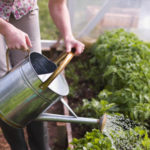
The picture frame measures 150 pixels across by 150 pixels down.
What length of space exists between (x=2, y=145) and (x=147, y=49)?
1602mm

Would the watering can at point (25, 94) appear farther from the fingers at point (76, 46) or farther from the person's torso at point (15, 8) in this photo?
the person's torso at point (15, 8)

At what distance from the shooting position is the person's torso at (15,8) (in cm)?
135

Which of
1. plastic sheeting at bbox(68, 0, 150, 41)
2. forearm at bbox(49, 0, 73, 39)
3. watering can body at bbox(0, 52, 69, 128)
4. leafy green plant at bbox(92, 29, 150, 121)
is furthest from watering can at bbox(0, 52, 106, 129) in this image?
plastic sheeting at bbox(68, 0, 150, 41)

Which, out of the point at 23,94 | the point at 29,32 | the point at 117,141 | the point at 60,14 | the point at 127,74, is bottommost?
the point at 117,141

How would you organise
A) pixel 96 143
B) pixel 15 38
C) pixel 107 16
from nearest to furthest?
pixel 15 38
pixel 96 143
pixel 107 16

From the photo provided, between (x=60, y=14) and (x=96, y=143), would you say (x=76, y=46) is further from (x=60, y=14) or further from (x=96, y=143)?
(x=96, y=143)

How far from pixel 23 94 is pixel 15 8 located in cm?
56

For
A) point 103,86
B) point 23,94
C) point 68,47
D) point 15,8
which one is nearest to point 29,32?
point 15,8

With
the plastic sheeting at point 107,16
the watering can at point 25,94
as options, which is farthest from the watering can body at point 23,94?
the plastic sheeting at point 107,16

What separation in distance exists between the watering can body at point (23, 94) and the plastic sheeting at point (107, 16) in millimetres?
1811

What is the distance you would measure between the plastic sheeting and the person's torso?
1.54 metres

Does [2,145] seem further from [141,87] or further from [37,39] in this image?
[141,87]

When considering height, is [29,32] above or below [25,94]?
above

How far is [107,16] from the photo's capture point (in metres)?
2.91
